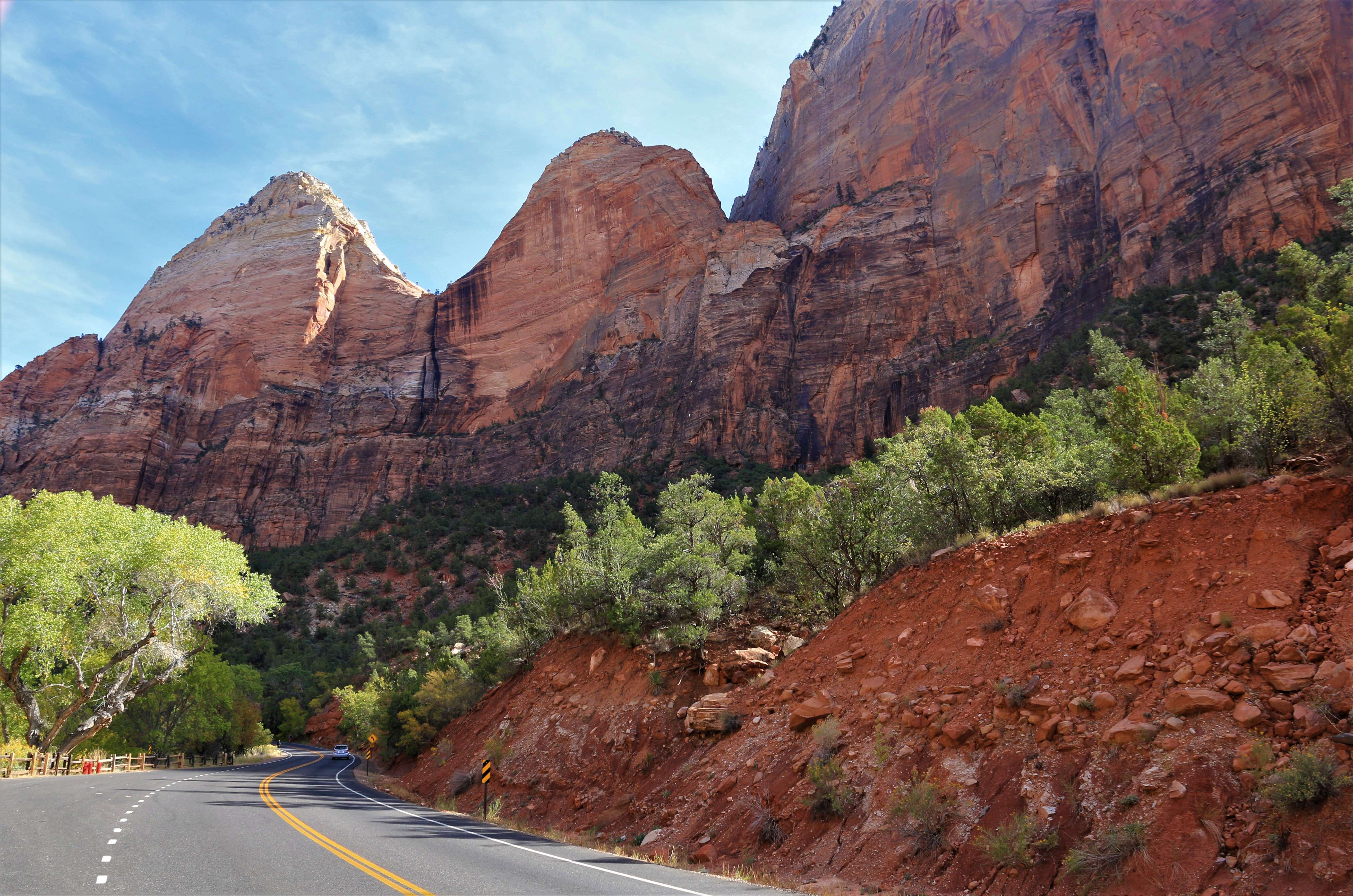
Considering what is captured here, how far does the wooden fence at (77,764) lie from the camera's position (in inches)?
795

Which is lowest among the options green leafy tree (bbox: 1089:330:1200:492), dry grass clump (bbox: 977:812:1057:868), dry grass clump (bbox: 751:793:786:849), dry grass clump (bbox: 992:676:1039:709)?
dry grass clump (bbox: 751:793:786:849)

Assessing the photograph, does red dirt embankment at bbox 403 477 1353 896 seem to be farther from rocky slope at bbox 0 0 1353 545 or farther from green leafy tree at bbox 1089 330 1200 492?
rocky slope at bbox 0 0 1353 545

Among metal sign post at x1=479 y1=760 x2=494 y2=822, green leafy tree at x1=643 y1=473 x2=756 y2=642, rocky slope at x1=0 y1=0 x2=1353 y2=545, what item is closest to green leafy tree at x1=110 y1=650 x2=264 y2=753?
metal sign post at x1=479 y1=760 x2=494 y2=822

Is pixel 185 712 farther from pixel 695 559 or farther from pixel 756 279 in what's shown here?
pixel 756 279

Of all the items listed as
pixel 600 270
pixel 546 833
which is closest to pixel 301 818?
pixel 546 833

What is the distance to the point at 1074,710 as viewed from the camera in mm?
9312

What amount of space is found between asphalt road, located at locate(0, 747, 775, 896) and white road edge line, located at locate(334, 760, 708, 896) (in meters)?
0.05

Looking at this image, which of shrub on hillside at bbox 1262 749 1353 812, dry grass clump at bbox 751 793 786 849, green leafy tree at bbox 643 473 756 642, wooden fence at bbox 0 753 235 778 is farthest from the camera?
wooden fence at bbox 0 753 235 778

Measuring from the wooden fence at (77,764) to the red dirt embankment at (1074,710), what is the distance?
16.4 meters

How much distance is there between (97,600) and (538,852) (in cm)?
1975

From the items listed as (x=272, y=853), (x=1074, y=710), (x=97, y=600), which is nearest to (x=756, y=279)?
(x=97, y=600)

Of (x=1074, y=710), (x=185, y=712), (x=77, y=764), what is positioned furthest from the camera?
(x=185, y=712)

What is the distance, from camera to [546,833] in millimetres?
15648

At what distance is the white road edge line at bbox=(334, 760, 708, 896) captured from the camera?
877 centimetres
